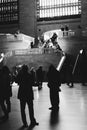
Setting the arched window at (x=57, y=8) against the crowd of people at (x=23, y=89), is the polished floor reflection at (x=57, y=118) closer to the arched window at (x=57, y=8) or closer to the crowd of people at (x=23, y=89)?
the crowd of people at (x=23, y=89)

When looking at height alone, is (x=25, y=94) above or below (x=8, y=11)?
below

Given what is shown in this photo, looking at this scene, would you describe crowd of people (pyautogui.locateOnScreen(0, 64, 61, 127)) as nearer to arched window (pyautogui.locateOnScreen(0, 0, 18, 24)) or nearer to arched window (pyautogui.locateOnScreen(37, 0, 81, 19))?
arched window (pyautogui.locateOnScreen(37, 0, 81, 19))

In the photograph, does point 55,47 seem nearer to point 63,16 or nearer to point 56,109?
point 63,16

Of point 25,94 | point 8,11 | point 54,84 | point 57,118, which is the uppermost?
point 8,11

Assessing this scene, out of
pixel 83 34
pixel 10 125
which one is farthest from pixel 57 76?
pixel 83 34

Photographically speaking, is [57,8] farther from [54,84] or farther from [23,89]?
[23,89]

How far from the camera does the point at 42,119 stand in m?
7.59

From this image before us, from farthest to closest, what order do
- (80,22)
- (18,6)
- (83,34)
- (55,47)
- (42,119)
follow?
1. (18,6)
2. (80,22)
3. (83,34)
4. (55,47)
5. (42,119)

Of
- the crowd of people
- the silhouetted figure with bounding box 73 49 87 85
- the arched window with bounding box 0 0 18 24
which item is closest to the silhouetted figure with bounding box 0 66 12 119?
the crowd of people

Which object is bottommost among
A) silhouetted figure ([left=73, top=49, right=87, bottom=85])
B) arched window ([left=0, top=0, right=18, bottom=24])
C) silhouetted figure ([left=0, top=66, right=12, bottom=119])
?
silhouetted figure ([left=73, top=49, right=87, bottom=85])

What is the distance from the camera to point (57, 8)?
36469mm

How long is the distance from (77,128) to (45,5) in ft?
103

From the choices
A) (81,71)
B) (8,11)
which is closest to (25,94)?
(81,71)

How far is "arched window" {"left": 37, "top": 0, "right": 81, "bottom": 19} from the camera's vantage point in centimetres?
3500
